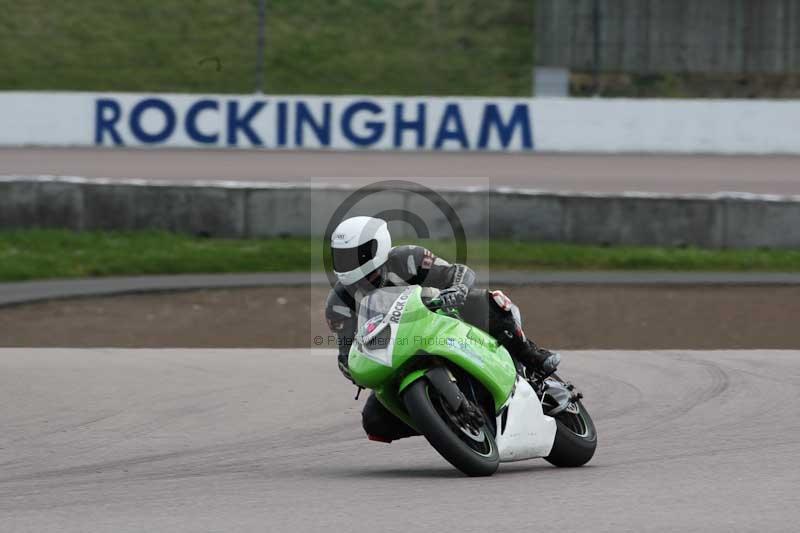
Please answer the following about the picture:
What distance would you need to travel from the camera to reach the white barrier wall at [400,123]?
2689 centimetres

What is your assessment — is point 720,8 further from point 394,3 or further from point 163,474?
point 163,474

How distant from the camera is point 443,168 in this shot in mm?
24891

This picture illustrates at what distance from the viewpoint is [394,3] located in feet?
135

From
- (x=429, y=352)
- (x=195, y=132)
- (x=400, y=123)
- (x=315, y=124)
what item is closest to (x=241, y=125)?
(x=195, y=132)

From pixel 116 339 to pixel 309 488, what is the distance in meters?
7.10

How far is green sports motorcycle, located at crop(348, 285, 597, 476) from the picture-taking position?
601cm

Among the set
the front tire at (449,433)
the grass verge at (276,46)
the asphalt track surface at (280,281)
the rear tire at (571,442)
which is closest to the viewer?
the front tire at (449,433)

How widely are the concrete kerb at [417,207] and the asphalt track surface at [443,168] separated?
305cm

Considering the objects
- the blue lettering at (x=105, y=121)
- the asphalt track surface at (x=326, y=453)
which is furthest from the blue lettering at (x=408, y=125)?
the asphalt track surface at (x=326, y=453)

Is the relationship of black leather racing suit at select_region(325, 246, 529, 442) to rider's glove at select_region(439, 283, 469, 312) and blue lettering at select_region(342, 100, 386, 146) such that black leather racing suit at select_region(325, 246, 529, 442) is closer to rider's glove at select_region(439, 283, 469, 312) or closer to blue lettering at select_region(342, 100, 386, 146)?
rider's glove at select_region(439, 283, 469, 312)

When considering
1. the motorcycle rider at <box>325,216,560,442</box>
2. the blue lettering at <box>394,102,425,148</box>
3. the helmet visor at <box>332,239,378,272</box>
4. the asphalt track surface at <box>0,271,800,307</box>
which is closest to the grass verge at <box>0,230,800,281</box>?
the asphalt track surface at <box>0,271,800,307</box>

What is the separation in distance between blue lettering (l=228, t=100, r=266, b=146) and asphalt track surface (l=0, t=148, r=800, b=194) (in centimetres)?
40

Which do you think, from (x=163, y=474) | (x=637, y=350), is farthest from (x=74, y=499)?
(x=637, y=350)

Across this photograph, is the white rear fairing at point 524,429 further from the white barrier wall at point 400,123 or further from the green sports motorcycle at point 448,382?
the white barrier wall at point 400,123
